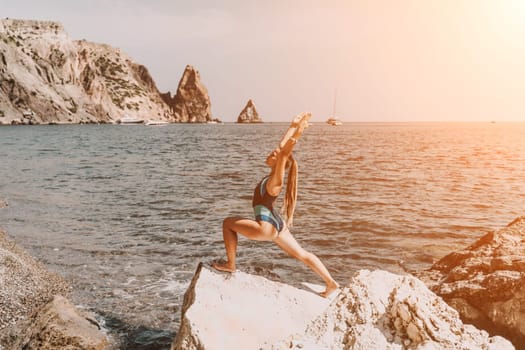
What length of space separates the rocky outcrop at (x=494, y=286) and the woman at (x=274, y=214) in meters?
2.07

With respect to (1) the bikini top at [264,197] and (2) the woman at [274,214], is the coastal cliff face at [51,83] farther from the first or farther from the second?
(1) the bikini top at [264,197]

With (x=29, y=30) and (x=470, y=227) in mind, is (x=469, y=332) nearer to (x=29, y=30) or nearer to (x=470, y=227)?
(x=470, y=227)

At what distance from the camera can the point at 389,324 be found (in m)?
3.80

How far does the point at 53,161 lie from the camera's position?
32.0 metres

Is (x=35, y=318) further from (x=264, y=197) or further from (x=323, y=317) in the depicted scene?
(x=323, y=317)

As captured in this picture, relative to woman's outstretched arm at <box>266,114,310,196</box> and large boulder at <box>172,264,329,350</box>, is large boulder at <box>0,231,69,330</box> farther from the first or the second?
woman's outstretched arm at <box>266,114,310,196</box>

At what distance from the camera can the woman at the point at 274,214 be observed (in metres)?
4.87

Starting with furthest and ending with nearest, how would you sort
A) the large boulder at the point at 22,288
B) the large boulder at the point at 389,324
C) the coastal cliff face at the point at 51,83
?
the coastal cliff face at the point at 51,83, the large boulder at the point at 22,288, the large boulder at the point at 389,324

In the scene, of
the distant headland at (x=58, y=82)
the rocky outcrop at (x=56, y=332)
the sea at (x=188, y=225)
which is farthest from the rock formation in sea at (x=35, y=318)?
the distant headland at (x=58, y=82)

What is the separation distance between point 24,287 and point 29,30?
14196 cm

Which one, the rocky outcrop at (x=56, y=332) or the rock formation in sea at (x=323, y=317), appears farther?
the rocky outcrop at (x=56, y=332)

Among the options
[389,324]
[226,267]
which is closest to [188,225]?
[226,267]

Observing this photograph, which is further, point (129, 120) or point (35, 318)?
point (129, 120)

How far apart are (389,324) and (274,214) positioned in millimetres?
1975
